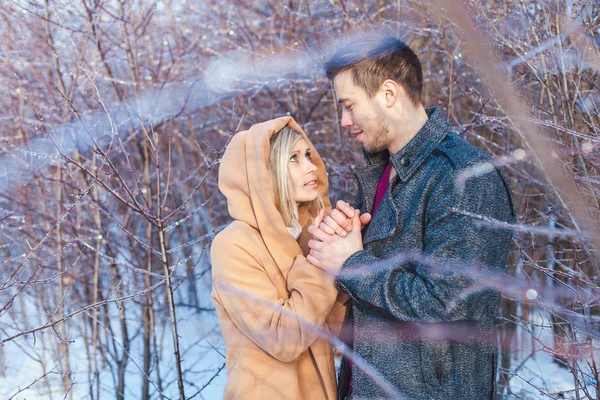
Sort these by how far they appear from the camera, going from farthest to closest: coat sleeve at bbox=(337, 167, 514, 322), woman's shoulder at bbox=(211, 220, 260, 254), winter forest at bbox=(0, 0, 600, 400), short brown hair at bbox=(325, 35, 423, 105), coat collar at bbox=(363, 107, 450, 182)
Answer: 1. winter forest at bbox=(0, 0, 600, 400)
2. woman's shoulder at bbox=(211, 220, 260, 254)
3. short brown hair at bbox=(325, 35, 423, 105)
4. coat collar at bbox=(363, 107, 450, 182)
5. coat sleeve at bbox=(337, 167, 514, 322)

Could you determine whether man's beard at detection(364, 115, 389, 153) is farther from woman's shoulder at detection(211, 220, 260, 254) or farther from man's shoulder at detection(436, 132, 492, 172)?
woman's shoulder at detection(211, 220, 260, 254)

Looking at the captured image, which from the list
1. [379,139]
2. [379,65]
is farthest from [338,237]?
[379,65]

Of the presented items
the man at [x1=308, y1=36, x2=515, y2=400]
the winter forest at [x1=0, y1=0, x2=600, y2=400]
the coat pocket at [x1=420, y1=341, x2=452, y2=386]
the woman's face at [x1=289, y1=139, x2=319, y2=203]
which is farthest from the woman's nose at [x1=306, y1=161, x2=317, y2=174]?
the coat pocket at [x1=420, y1=341, x2=452, y2=386]

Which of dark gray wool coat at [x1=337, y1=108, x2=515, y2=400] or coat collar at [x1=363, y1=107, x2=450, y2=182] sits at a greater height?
coat collar at [x1=363, y1=107, x2=450, y2=182]

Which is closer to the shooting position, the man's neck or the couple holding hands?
the couple holding hands

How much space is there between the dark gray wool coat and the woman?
0.24 m

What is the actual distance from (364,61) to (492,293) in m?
0.99

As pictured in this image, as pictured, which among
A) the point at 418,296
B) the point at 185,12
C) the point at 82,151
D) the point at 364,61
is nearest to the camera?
the point at 418,296

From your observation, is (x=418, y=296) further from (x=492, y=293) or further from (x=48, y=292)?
(x=48, y=292)

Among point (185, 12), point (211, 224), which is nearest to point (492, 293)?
point (211, 224)

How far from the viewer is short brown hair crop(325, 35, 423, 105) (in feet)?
7.22

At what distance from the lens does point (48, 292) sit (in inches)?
215

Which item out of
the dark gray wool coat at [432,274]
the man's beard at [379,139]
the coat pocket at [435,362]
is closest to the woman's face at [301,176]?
the man's beard at [379,139]

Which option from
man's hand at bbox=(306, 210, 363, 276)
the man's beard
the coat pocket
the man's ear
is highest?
the man's ear
